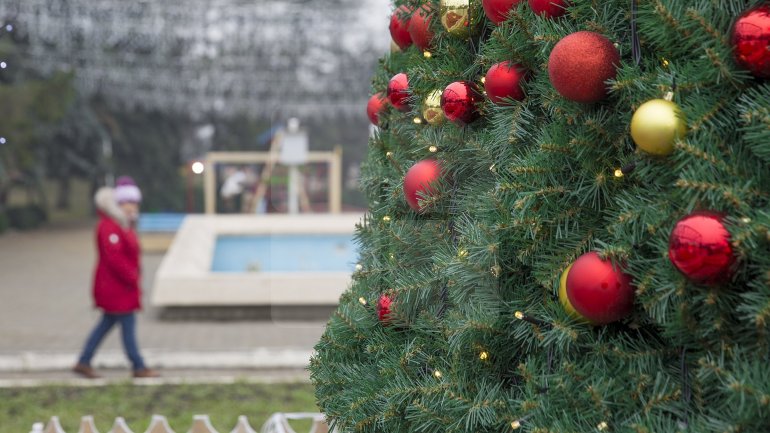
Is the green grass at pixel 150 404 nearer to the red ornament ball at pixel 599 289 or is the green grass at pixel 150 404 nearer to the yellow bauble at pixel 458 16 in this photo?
the yellow bauble at pixel 458 16

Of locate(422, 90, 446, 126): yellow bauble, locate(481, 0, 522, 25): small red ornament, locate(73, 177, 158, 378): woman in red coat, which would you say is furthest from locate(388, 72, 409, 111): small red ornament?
locate(73, 177, 158, 378): woman in red coat

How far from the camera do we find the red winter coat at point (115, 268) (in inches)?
241

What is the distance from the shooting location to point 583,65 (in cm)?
127

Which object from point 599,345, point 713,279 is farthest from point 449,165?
point 713,279

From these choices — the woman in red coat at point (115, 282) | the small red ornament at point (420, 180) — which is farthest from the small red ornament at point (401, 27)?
the woman in red coat at point (115, 282)

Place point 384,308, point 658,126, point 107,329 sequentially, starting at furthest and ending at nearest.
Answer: point 107,329 → point 384,308 → point 658,126

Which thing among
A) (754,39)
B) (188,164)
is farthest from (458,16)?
(188,164)

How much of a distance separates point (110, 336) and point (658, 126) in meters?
7.57

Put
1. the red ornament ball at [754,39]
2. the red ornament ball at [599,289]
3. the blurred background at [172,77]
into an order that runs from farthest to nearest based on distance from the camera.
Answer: the blurred background at [172,77] → the red ornament ball at [599,289] → the red ornament ball at [754,39]

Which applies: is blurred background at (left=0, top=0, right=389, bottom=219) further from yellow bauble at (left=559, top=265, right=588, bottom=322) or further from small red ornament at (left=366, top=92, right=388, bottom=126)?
yellow bauble at (left=559, top=265, right=588, bottom=322)

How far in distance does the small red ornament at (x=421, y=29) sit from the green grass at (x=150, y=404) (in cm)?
322

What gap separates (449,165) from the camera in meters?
1.71

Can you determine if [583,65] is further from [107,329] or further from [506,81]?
[107,329]

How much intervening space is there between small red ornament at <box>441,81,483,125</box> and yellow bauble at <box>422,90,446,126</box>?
90 mm
